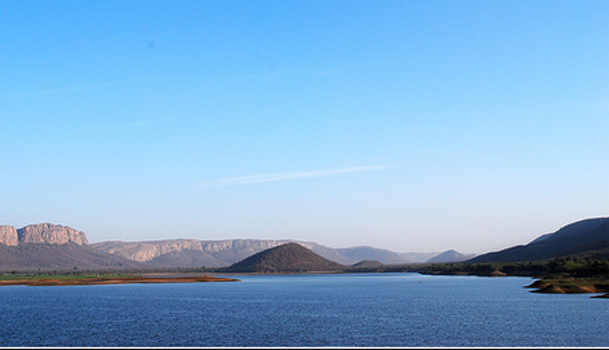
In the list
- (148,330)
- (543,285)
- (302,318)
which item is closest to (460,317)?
(302,318)

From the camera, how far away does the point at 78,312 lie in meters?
91.4

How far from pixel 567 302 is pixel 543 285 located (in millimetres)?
41051

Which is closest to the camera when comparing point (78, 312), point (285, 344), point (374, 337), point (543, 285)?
point (285, 344)

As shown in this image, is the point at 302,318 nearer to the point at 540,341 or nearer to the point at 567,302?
the point at 540,341

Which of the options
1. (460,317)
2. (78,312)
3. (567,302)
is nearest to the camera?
(460,317)

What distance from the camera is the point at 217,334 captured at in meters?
62.2

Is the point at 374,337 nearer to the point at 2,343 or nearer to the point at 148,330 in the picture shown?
the point at 148,330

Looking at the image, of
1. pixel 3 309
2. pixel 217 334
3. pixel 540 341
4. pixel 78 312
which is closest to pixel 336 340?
pixel 217 334

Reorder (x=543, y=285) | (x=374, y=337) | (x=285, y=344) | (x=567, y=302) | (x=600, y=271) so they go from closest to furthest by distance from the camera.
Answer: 1. (x=285, y=344)
2. (x=374, y=337)
3. (x=567, y=302)
4. (x=543, y=285)
5. (x=600, y=271)

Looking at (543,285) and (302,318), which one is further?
(543,285)

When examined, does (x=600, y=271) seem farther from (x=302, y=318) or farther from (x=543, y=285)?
(x=302, y=318)

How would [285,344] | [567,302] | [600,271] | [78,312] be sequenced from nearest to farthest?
[285,344] < [78,312] < [567,302] < [600,271]

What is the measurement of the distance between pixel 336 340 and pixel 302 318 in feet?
73.2

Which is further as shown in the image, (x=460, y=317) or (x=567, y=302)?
(x=567, y=302)
